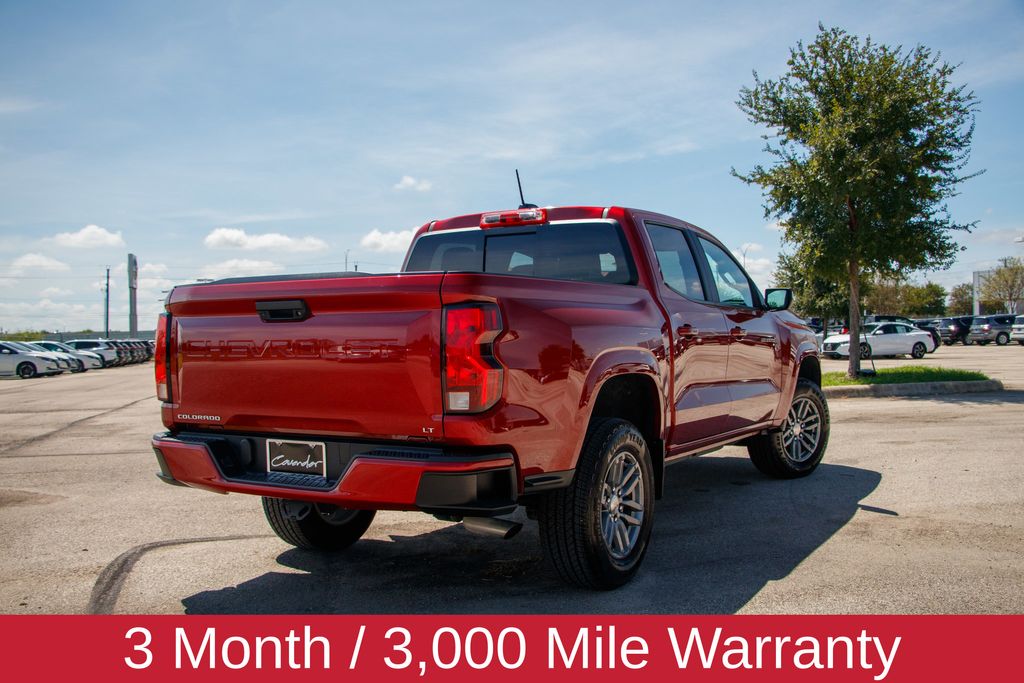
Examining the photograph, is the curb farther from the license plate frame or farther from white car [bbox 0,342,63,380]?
white car [bbox 0,342,63,380]

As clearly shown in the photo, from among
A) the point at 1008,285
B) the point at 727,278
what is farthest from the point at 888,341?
the point at 1008,285

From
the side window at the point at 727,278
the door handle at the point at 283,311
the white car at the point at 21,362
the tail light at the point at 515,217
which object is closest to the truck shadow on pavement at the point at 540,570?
the door handle at the point at 283,311

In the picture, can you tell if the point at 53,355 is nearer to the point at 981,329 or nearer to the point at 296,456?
the point at 296,456

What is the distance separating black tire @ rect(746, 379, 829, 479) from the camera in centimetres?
707

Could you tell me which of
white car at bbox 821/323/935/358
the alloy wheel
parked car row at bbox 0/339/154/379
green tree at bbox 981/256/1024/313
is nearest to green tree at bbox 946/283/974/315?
green tree at bbox 981/256/1024/313

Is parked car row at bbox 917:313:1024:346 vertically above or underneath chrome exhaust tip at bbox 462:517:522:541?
above

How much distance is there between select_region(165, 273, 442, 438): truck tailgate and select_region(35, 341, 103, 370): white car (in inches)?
1559

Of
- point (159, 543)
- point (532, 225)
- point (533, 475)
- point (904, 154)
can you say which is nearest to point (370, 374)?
point (533, 475)

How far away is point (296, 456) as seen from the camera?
390 centimetres

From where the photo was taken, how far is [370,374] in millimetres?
3646

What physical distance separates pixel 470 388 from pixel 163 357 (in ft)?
6.16

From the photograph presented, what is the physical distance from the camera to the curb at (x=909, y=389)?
591 inches

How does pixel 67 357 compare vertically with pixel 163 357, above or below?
below

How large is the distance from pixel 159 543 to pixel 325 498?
232cm
